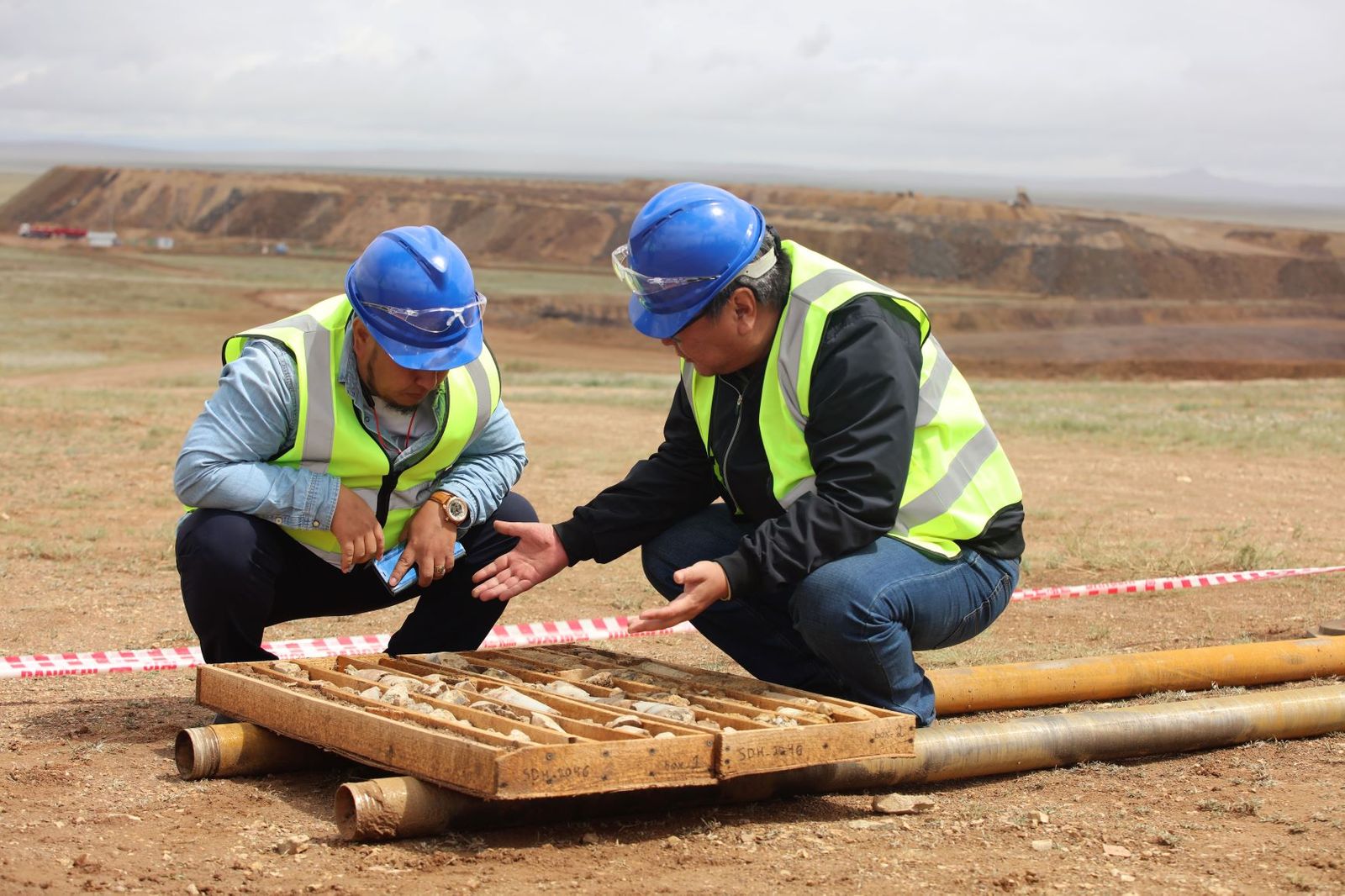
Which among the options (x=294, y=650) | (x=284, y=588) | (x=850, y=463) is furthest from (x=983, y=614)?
(x=294, y=650)

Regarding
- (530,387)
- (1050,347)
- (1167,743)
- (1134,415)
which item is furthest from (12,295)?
(1167,743)

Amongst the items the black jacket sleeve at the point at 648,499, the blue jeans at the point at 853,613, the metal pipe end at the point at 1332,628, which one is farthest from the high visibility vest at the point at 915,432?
the metal pipe end at the point at 1332,628

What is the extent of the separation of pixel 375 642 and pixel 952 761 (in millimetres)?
2684

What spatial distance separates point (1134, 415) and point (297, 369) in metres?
14.1

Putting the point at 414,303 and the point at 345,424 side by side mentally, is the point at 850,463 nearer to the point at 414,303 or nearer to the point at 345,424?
the point at 414,303

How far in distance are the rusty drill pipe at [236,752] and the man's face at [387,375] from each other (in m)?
1.06

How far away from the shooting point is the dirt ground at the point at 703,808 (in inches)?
135

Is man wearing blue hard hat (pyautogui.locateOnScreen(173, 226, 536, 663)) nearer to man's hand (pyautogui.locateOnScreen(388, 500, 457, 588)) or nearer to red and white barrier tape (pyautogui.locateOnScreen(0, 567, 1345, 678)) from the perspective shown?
man's hand (pyautogui.locateOnScreen(388, 500, 457, 588))

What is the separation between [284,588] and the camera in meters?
4.67

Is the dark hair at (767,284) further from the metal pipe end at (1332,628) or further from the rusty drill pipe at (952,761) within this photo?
the metal pipe end at (1332,628)

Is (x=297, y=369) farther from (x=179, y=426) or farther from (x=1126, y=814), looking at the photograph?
(x=179, y=426)

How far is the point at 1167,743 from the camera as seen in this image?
4.46 m

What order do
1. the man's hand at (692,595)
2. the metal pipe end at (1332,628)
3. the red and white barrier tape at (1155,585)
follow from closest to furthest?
the man's hand at (692,595) → the metal pipe end at (1332,628) → the red and white barrier tape at (1155,585)

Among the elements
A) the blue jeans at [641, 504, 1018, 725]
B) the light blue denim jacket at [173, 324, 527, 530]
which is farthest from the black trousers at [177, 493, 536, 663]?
the blue jeans at [641, 504, 1018, 725]
